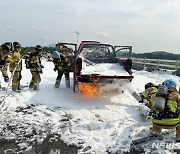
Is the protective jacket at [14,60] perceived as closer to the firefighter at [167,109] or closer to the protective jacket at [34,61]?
the protective jacket at [34,61]

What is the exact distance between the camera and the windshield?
11688mm

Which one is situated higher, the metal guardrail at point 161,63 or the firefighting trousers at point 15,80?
the metal guardrail at point 161,63

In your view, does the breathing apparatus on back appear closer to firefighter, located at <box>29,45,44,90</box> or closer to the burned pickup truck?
the burned pickup truck

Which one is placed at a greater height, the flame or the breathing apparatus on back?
the breathing apparatus on back

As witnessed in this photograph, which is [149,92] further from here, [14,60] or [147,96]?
[14,60]

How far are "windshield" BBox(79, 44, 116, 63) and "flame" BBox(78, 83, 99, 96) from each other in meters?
2.08

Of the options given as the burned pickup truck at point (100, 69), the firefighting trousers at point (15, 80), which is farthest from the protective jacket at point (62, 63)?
the firefighting trousers at point (15, 80)

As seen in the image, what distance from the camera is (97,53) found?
466 inches

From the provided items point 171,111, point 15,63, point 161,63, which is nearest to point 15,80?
point 15,63

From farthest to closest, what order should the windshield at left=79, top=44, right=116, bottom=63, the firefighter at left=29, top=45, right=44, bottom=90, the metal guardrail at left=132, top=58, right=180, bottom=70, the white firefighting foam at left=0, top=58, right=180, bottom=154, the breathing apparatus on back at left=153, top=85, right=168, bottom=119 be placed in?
the metal guardrail at left=132, top=58, right=180, bottom=70 → the windshield at left=79, top=44, right=116, bottom=63 → the firefighter at left=29, top=45, right=44, bottom=90 → the white firefighting foam at left=0, top=58, right=180, bottom=154 → the breathing apparatus on back at left=153, top=85, right=168, bottom=119

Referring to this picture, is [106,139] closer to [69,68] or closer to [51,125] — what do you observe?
[51,125]

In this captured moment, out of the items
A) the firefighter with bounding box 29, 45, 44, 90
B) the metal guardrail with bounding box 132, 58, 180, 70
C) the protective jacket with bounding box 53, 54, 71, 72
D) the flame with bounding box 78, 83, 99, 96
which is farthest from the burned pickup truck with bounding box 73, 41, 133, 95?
the metal guardrail with bounding box 132, 58, 180, 70

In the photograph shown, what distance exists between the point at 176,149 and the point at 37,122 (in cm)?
304

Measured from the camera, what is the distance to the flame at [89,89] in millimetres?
9125
